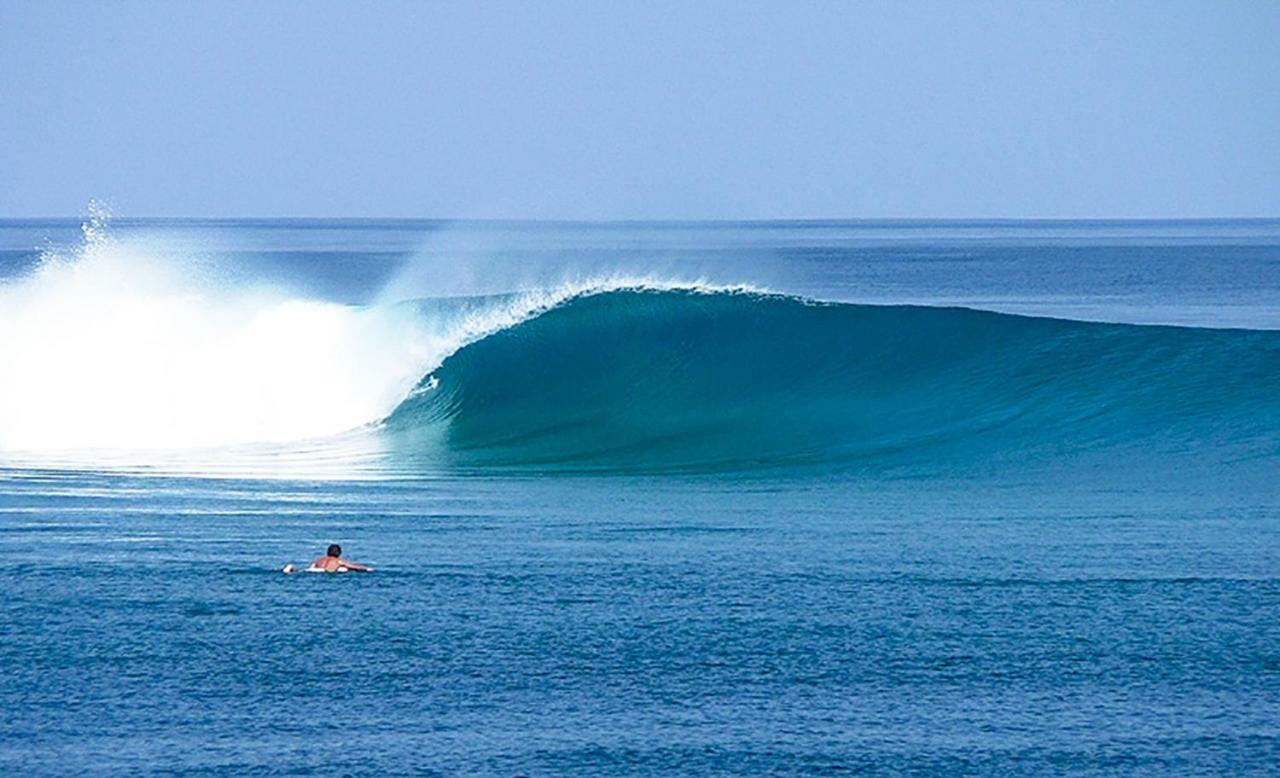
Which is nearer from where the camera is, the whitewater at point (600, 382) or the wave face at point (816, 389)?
the wave face at point (816, 389)

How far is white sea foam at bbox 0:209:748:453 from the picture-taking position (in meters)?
27.5

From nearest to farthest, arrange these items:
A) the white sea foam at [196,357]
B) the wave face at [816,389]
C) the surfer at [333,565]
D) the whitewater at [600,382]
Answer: the surfer at [333,565]
the wave face at [816,389]
the whitewater at [600,382]
the white sea foam at [196,357]

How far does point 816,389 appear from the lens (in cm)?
2781

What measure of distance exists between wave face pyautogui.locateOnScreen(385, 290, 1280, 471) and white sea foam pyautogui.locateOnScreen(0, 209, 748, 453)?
0.86 meters

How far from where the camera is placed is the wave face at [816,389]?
2364 cm

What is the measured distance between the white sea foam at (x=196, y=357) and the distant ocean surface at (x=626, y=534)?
0.27 feet

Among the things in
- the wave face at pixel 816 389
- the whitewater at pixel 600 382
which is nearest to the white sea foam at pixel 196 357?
the whitewater at pixel 600 382

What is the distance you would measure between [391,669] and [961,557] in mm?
5342

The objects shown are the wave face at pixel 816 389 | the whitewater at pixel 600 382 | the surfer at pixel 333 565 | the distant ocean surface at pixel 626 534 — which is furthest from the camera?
the whitewater at pixel 600 382

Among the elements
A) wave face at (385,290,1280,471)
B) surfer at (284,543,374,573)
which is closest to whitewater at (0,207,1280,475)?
wave face at (385,290,1280,471)

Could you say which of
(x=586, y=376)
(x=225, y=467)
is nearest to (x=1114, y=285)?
(x=586, y=376)

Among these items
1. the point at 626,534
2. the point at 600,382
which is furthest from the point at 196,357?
the point at 626,534

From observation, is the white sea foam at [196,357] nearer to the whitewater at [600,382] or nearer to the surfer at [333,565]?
the whitewater at [600,382]

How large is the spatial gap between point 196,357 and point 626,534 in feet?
48.3
